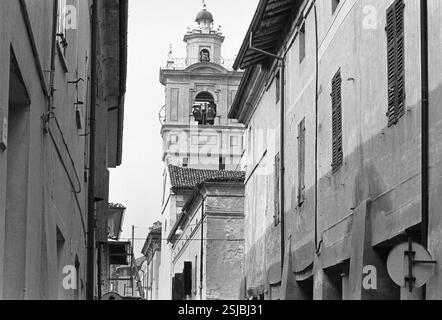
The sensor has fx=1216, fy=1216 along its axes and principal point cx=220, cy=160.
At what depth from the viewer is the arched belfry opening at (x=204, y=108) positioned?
79500 mm

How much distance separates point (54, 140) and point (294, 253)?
43.1 ft

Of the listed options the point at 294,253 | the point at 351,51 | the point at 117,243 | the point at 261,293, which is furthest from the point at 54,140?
the point at 117,243

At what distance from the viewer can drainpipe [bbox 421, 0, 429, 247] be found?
14.0m

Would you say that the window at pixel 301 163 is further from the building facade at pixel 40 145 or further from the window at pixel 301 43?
the building facade at pixel 40 145

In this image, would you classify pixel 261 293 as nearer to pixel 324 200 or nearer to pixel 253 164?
pixel 253 164

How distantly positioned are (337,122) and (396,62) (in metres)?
4.12

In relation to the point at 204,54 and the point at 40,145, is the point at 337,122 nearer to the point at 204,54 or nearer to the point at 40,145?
the point at 40,145

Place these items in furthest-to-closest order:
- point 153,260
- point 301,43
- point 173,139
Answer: point 153,260 → point 173,139 → point 301,43

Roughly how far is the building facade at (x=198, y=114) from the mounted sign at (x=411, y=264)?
62.7 m

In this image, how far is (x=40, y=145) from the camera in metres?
11.1

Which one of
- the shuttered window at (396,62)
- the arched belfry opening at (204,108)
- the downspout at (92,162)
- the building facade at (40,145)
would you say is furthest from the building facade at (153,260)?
the building facade at (40,145)

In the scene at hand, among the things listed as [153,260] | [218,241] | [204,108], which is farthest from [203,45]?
[218,241]

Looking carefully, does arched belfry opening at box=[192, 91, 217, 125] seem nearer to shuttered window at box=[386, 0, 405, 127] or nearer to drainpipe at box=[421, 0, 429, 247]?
shuttered window at box=[386, 0, 405, 127]

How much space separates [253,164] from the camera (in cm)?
3403
